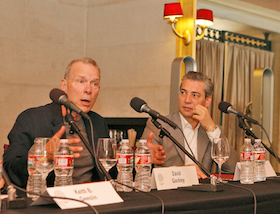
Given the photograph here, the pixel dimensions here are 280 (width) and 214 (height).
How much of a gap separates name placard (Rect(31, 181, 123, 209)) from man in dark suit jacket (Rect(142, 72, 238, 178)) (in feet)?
3.98

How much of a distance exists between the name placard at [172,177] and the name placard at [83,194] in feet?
1.04

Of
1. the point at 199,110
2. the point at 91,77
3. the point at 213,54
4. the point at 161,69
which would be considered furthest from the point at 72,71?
the point at 213,54

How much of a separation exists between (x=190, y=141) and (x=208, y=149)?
0.16 metres

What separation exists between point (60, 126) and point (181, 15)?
252cm

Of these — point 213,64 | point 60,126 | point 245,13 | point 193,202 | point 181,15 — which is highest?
point 245,13

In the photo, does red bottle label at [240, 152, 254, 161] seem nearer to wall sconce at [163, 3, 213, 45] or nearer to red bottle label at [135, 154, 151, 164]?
red bottle label at [135, 154, 151, 164]

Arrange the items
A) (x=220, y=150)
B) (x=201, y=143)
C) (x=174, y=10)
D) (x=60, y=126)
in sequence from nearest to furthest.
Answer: (x=220, y=150)
(x=60, y=126)
(x=201, y=143)
(x=174, y=10)

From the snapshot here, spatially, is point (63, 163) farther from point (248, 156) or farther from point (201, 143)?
point (201, 143)

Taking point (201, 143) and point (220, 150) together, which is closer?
point (220, 150)

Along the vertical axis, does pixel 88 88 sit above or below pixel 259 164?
above

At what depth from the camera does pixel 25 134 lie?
6.57 feet

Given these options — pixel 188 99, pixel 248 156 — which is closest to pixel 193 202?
pixel 248 156

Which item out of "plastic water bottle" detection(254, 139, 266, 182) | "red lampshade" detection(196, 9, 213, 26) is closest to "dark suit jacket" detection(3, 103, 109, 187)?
"plastic water bottle" detection(254, 139, 266, 182)

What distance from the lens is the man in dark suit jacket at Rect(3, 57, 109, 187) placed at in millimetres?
1800
